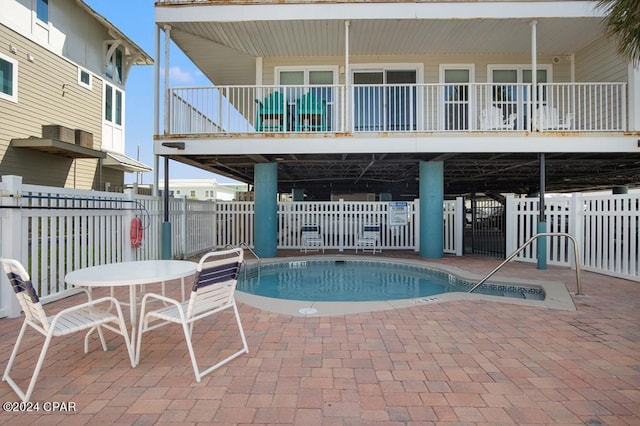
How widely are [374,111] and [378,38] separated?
1.88 m

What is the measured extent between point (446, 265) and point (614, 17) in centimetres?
550

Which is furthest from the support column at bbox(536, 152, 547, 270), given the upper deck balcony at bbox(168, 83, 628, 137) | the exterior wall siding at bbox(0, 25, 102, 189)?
the exterior wall siding at bbox(0, 25, 102, 189)

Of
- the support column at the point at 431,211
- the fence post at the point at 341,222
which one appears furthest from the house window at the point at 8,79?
the support column at the point at 431,211

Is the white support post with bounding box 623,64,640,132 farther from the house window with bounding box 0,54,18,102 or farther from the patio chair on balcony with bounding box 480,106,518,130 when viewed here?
the house window with bounding box 0,54,18,102

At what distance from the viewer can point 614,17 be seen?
4430mm

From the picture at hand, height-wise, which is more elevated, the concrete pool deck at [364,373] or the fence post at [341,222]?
the fence post at [341,222]

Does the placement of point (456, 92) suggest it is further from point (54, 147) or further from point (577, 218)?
point (54, 147)

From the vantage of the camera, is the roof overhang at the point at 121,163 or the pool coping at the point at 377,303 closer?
the pool coping at the point at 377,303

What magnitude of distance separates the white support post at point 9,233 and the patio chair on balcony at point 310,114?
6091mm

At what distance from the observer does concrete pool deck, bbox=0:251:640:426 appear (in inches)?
92.6

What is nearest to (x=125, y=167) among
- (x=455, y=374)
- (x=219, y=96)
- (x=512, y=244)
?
(x=219, y=96)

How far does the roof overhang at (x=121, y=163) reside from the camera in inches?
571

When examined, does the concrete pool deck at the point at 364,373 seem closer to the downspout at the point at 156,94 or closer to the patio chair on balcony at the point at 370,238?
the downspout at the point at 156,94

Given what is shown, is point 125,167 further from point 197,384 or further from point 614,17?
point 614,17
